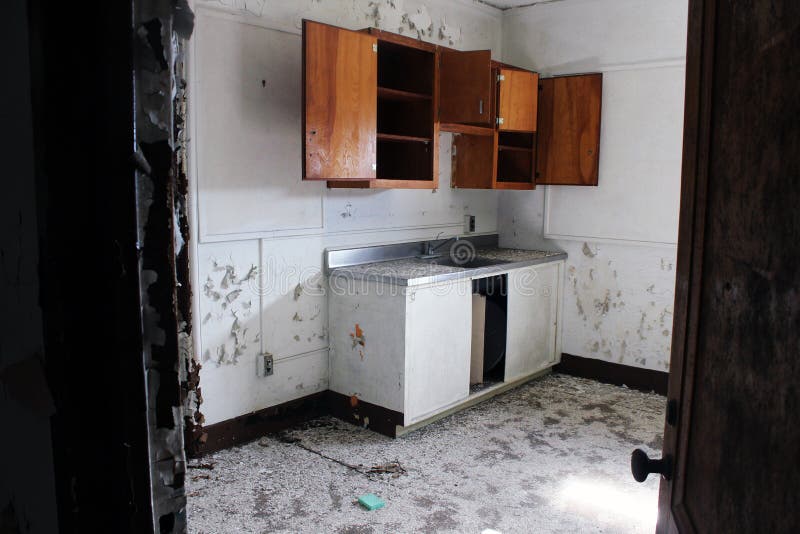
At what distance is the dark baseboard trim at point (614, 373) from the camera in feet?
13.3

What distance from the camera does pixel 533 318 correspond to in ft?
13.6

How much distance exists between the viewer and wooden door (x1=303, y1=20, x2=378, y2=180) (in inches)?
114

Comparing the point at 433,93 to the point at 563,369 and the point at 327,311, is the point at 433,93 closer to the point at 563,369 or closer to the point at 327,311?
the point at 327,311

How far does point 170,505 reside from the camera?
0.50 metres

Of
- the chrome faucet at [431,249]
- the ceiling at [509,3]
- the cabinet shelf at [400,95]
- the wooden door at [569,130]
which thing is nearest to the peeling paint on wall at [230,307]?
the cabinet shelf at [400,95]

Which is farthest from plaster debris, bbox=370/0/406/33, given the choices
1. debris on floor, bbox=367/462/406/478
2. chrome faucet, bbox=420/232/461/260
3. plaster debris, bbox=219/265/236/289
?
debris on floor, bbox=367/462/406/478

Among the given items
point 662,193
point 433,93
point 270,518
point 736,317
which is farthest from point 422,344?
point 736,317

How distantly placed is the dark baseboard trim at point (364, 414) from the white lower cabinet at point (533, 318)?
998mm

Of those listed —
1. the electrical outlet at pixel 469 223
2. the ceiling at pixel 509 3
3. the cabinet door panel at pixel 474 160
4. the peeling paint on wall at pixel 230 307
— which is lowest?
the peeling paint on wall at pixel 230 307

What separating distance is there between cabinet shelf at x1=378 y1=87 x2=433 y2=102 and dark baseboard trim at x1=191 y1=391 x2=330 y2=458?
5.54 feet

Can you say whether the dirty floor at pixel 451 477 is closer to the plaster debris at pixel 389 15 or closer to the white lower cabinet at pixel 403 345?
the white lower cabinet at pixel 403 345

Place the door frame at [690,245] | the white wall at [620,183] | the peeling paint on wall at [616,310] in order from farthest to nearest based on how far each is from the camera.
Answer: the peeling paint on wall at [616,310] < the white wall at [620,183] < the door frame at [690,245]

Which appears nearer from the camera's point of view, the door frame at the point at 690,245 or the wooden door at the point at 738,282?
the wooden door at the point at 738,282

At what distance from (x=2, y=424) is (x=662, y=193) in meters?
4.03
